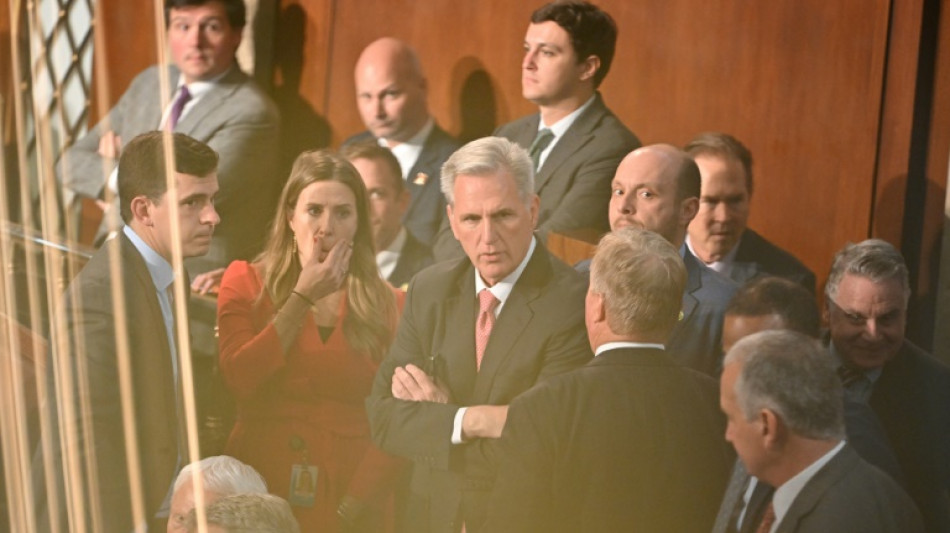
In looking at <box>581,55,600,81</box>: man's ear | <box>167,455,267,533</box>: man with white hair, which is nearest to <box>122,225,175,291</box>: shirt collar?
<box>167,455,267,533</box>: man with white hair

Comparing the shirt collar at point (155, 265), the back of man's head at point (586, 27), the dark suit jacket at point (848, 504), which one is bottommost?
the dark suit jacket at point (848, 504)

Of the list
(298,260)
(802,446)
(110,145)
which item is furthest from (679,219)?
(110,145)

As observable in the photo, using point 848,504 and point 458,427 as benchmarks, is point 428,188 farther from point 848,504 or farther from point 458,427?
point 848,504

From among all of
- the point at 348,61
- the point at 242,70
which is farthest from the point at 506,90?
the point at 242,70

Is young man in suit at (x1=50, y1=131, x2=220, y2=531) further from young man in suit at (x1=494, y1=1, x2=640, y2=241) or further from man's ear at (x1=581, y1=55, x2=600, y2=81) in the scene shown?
man's ear at (x1=581, y1=55, x2=600, y2=81)

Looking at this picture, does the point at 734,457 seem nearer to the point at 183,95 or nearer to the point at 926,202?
the point at 926,202

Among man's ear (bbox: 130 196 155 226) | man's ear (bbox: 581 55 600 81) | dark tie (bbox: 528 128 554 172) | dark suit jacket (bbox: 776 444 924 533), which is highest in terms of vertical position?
man's ear (bbox: 581 55 600 81)

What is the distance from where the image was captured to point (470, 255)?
425cm

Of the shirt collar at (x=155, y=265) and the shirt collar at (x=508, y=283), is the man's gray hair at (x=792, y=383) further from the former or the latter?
the shirt collar at (x=155, y=265)

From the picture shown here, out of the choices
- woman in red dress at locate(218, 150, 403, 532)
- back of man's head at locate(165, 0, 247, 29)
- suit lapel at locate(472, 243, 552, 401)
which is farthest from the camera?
back of man's head at locate(165, 0, 247, 29)

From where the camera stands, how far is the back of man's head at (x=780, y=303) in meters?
4.11

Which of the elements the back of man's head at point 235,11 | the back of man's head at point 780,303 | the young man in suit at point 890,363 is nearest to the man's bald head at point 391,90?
the back of man's head at point 235,11

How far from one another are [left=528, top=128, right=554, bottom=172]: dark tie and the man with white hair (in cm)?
130

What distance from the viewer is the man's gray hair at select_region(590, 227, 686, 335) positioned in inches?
158
